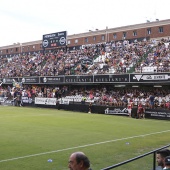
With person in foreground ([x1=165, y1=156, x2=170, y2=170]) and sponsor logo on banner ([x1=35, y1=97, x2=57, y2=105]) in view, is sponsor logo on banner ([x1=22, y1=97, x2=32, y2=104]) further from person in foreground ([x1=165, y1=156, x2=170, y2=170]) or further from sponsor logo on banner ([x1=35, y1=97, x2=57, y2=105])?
person in foreground ([x1=165, y1=156, x2=170, y2=170])

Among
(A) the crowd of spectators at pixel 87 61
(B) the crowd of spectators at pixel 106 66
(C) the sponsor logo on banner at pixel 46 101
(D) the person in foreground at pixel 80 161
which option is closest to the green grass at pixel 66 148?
(D) the person in foreground at pixel 80 161

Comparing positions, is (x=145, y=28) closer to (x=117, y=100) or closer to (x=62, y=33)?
(x=62, y=33)

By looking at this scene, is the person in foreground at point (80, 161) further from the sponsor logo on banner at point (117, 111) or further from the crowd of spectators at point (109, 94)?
the sponsor logo on banner at point (117, 111)

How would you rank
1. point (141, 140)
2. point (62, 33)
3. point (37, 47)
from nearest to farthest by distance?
point (141, 140)
point (62, 33)
point (37, 47)

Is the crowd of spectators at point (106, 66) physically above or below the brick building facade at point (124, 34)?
below

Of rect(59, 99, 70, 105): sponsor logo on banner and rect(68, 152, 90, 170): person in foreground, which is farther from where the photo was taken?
rect(59, 99, 70, 105): sponsor logo on banner

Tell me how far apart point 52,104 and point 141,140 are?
2474cm

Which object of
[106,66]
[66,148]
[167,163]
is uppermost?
[106,66]

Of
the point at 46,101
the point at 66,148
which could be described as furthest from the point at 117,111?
the point at 66,148

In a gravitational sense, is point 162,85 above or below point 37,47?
below

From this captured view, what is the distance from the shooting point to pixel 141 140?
14.7m

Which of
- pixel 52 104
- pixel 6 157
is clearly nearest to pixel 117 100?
pixel 52 104

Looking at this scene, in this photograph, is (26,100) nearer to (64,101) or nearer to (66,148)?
(64,101)

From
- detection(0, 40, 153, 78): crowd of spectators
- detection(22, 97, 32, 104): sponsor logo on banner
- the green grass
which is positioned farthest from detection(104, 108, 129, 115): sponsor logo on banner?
detection(22, 97, 32, 104): sponsor logo on banner
